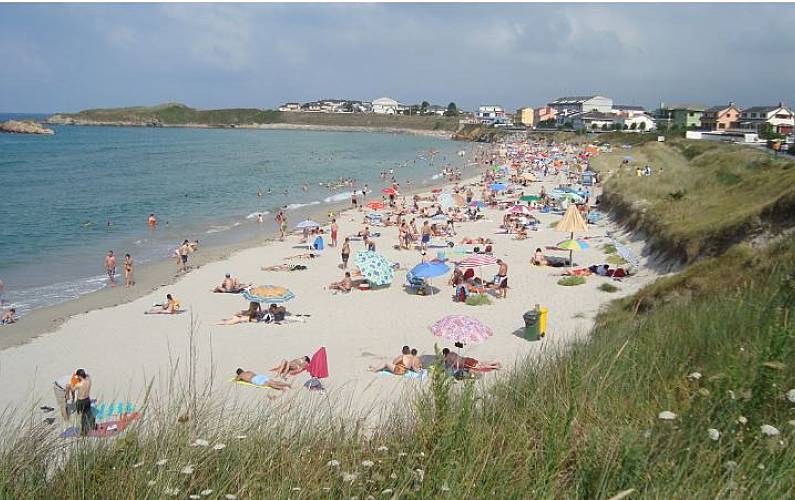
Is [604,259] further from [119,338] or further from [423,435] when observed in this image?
[423,435]

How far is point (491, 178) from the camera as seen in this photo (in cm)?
5081

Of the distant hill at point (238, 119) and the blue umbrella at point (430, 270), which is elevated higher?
the distant hill at point (238, 119)

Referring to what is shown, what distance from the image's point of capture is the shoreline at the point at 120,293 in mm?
15023

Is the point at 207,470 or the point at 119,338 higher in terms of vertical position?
the point at 207,470

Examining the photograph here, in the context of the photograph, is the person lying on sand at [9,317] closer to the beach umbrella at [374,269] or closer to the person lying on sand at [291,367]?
the person lying on sand at [291,367]

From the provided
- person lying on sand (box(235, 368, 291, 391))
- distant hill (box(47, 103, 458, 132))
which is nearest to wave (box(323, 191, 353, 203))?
person lying on sand (box(235, 368, 291, 391))

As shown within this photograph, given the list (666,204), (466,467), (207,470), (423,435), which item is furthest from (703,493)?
(666,204)

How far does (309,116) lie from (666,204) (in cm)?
17895

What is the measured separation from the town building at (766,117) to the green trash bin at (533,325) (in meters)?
70.6

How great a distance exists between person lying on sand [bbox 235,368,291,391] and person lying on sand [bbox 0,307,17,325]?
8.16 m

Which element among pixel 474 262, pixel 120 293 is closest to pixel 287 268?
pixel 120 293

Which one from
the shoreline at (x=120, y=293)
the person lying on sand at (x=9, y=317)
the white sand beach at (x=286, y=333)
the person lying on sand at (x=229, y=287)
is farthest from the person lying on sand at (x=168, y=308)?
the person lying on sand at (x=9, y=317)

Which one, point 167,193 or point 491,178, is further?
point 491,178

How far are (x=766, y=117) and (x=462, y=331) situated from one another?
82.3m
